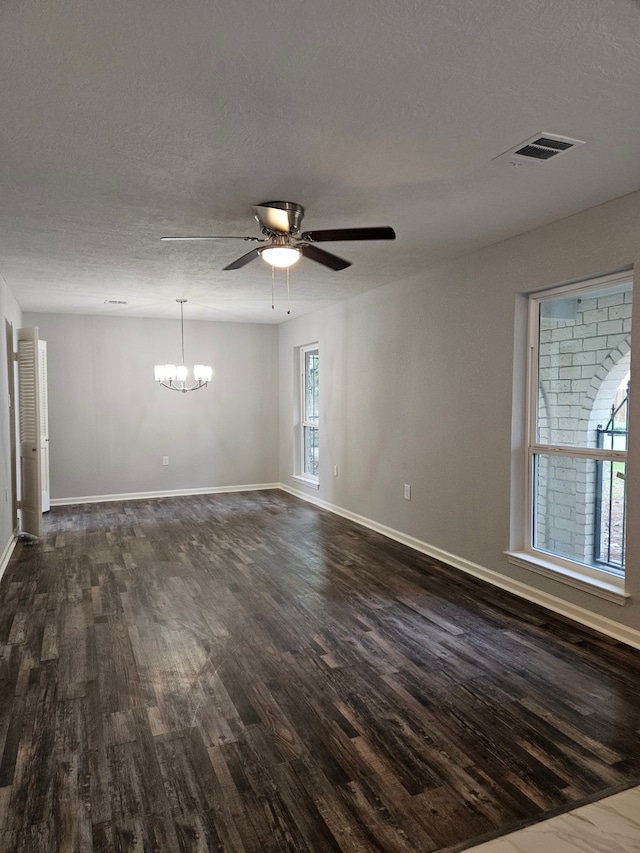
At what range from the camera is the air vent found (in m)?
2.37

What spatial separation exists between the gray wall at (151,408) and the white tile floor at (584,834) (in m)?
6.71

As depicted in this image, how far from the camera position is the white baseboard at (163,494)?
7.33m

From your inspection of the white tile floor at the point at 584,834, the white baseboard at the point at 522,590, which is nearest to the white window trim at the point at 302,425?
the white baseboard at the point at 522,590

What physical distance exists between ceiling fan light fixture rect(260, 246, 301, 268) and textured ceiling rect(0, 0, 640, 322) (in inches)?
11.1

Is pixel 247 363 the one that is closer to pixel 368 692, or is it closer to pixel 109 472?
pixel 109 472

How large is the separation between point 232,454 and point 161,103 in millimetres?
6408

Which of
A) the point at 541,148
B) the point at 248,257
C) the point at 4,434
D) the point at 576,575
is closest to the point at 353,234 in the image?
the point at 248,257

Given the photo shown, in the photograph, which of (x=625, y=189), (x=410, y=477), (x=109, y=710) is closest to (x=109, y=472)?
(x=410, y=477)

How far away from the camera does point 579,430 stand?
3570mm

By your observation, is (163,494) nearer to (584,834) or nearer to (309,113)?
(309,113)

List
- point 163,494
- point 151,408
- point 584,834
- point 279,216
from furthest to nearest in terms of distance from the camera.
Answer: point 163,494 → point 151,408 → point 279,216 → point 584,834

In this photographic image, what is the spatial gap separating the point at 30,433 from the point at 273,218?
3813 mm

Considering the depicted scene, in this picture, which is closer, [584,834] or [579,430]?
[584,834]

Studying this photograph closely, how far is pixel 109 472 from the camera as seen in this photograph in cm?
752
